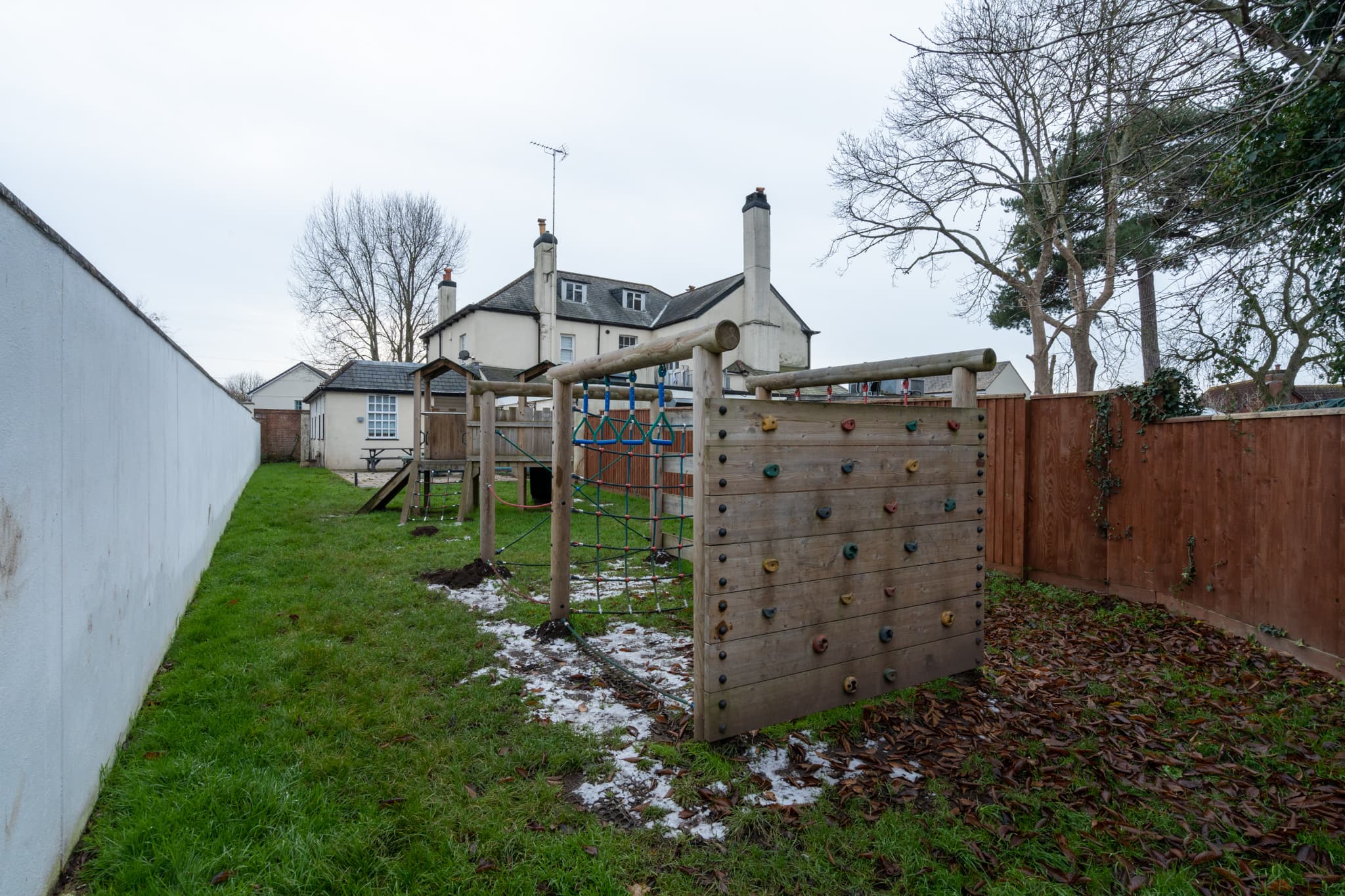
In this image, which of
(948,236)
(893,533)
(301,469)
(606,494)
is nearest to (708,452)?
(893,533)

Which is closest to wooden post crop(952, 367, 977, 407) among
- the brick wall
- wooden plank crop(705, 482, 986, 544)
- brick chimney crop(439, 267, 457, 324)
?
wooden plank crop(705, 482, 986, 544)

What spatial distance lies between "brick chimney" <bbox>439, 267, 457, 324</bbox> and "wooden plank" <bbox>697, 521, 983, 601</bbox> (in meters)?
25.0

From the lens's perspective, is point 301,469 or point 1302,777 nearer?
point 1302,777

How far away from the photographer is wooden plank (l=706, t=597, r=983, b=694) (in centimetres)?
291

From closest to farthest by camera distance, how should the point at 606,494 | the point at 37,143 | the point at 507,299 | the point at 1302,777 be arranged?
the point at 1302,777
the point at 37,143
the point at 606,494
the point at 507,299

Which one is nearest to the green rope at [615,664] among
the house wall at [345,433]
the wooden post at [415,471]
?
the wooden post at [415,471]

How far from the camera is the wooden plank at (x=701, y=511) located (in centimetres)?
285

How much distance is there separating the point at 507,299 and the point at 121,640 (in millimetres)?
21649

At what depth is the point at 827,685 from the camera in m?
3.23

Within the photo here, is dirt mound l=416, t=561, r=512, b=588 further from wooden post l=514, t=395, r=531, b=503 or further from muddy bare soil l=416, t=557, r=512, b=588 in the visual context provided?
wooden post l=514, t=395, r=531, b=503

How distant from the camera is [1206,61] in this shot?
13.2ft

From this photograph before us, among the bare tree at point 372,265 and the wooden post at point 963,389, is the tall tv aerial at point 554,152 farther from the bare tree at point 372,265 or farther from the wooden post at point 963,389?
the wooden post at point 963,389

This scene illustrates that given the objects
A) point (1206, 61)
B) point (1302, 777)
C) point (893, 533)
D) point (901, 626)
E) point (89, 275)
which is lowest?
point (1302, 777)

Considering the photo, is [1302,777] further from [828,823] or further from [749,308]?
[749,308]
